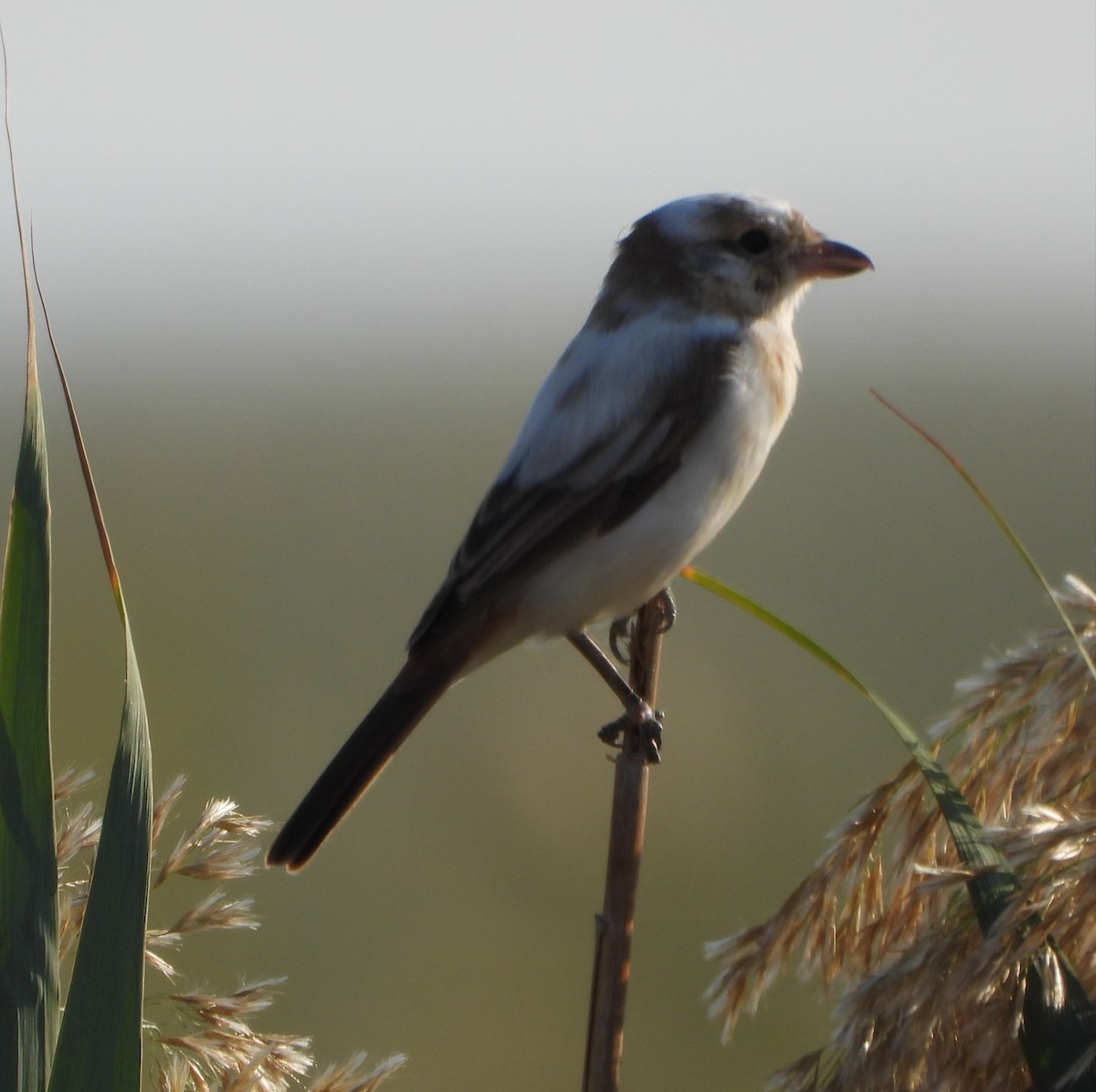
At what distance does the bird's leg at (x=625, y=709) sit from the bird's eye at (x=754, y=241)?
101 cm

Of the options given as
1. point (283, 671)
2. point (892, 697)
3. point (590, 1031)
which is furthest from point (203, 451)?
point (590, 1031)

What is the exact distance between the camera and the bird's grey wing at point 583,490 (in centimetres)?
294

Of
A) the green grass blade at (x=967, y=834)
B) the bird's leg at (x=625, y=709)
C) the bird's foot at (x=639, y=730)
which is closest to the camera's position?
the green grass blade at (x=967, y=834)

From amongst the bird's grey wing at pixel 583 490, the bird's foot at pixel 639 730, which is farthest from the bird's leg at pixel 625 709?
the bird's grey wing at pixel 583 490

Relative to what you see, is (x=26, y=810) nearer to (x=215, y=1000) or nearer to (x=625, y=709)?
(x=215, y=1000)

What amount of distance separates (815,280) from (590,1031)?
2.32 m

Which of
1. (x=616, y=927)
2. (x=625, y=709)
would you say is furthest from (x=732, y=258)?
(x=616, y=927)

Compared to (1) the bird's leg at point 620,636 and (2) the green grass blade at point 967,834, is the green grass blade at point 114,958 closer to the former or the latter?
(2) the green grass blade at point 967,834

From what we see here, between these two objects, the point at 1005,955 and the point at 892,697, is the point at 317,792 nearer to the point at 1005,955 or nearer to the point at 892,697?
the point at 1005,955

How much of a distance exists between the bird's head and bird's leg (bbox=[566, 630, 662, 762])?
0.80m

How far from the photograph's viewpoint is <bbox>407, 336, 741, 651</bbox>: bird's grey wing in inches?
116

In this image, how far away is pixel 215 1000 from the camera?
1.50 metres

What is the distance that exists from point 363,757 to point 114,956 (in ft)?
4.25

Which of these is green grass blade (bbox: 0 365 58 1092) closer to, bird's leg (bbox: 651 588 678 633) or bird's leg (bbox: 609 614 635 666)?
bird's leg (bbox: 651 588 678 633)
